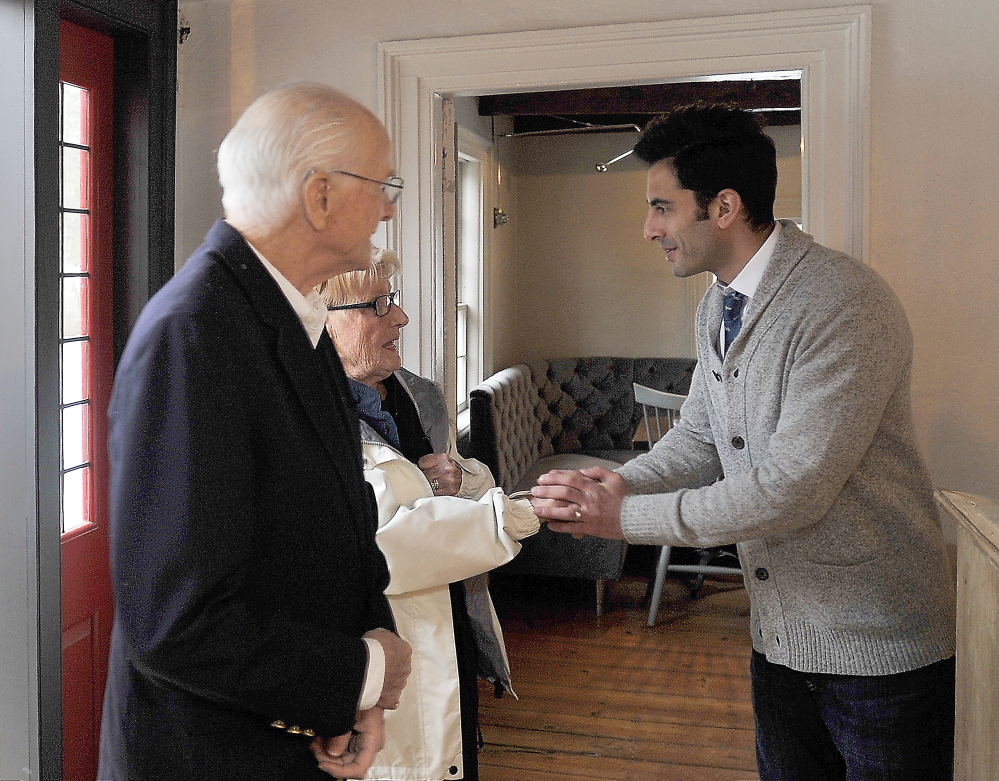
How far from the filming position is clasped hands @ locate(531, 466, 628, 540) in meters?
A: 1.95

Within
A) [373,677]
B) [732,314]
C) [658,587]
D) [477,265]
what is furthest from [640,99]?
[373,677]

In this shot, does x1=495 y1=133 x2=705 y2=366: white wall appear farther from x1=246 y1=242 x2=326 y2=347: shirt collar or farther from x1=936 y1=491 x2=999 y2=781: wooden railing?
x1=246 y1=242 x2=326 y2=347: shirt collar

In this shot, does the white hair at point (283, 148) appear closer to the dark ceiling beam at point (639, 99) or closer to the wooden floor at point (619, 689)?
the wooden floor at point (619, 689)

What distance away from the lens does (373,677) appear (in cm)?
117

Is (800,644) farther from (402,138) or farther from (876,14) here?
(402,138)

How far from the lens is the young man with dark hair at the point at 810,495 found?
1.68m

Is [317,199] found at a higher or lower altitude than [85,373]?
higher

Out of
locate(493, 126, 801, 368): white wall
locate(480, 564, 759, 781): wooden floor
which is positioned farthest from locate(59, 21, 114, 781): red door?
locate(493, 126, 801, 368): white wall

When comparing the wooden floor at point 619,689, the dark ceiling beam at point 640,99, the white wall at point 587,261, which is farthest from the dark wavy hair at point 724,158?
the white wall at point 587,261

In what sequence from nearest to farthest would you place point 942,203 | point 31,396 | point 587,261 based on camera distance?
point 31,396
point 942,203
point 587,261

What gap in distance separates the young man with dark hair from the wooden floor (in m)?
1.37

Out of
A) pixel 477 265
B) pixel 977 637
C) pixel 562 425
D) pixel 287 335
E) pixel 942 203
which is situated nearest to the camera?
pixel 287 335

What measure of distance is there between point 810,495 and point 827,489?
33 mm

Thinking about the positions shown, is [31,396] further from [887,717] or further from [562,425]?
[562,425]
